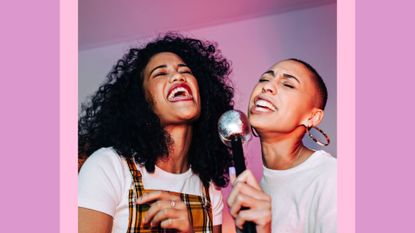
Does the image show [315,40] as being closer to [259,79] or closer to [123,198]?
[259,79]

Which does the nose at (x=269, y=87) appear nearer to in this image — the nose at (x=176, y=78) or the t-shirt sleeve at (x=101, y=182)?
the nose at (x=176, y=78)

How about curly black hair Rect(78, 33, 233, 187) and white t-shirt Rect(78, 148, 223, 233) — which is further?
curly black hair Rect(78, 33, 233, 187)

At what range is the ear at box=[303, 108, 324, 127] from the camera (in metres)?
1.04

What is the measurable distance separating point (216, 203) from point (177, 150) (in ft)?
0.43

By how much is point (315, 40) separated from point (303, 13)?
6 centimetres

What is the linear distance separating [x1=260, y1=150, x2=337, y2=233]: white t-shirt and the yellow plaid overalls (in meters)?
0.13

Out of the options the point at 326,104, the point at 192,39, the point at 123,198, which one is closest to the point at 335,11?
the point at 326,104

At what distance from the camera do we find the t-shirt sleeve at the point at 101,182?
1.00 metres

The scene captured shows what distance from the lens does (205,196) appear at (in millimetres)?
1127

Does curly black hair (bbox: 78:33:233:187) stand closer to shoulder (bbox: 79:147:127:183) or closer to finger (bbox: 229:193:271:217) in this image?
shoulder (bbox: 79:147:127:183)

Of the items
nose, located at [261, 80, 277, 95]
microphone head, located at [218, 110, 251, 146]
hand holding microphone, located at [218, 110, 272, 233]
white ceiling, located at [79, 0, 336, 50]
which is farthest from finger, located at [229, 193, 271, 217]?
white ceiling, located at [79, 0, 336, 50]

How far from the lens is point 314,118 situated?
41.0 inches
